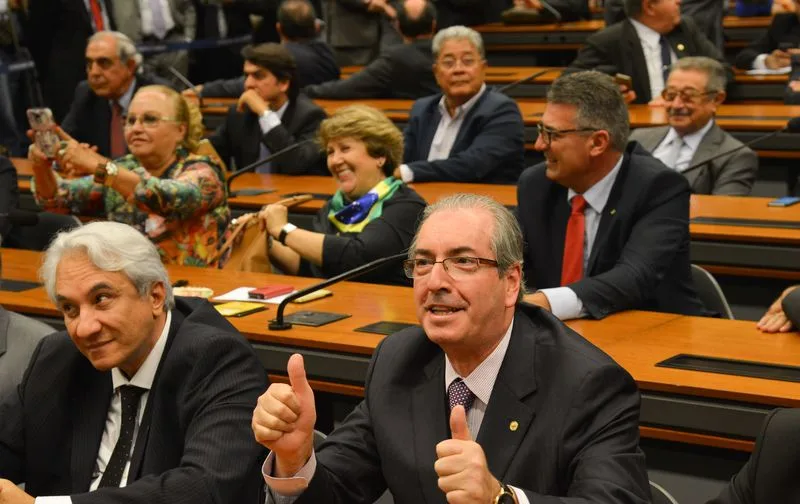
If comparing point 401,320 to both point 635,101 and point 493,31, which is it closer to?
point 635,101

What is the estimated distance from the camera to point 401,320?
13.0 ft

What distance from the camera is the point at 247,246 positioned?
4.99 meters

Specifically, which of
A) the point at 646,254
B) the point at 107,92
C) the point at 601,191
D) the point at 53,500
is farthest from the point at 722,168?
the point at 53,500

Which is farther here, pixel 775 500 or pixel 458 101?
pixel 458 101

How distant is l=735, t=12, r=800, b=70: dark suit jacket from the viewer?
8.47m

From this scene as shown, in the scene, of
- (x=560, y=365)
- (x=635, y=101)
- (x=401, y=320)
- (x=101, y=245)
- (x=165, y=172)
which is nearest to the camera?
(x=560, y=365)

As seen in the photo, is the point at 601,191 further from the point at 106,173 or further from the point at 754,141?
the point at 754,141

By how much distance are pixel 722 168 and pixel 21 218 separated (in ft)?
9.95

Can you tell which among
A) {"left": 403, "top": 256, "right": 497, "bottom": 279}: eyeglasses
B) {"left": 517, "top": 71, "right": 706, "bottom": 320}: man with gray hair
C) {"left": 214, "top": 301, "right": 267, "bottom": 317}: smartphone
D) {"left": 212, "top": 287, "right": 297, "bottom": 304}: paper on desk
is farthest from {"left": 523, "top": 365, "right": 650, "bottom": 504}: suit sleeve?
{"left": 212, "top": 287, "right": 297, "bottom": 304}: paper on desk

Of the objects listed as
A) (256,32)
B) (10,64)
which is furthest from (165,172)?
(256,32)

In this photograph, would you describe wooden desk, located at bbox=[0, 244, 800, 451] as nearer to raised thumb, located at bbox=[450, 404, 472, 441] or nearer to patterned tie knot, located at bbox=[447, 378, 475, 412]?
patterned tie knot, located at bbox=[447, 378, 475, 412]

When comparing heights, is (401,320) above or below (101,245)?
below

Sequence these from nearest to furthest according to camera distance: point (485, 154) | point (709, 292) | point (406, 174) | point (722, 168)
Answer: point (709, 292)
point (722, 168)
point (406, 174)
point (485, 154)

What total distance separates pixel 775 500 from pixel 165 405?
1.29 meters
